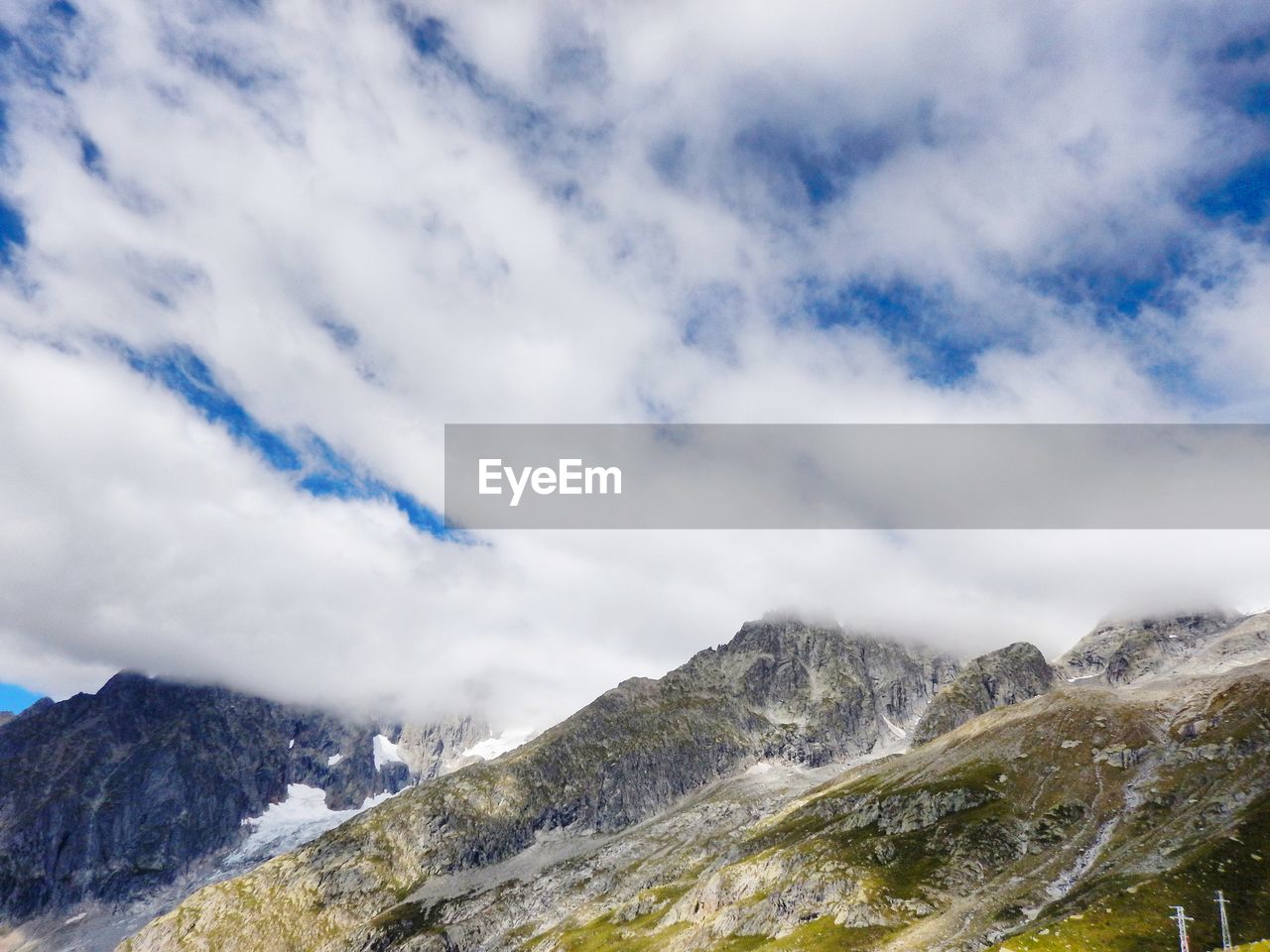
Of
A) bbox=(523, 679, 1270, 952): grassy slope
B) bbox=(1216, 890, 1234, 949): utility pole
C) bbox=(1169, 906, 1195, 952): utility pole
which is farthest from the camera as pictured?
bbox=(523, 679, 1270, 952): grassy slope

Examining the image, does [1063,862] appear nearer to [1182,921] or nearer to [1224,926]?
[1224,926]

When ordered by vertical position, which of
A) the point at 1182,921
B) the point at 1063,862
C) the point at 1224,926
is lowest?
the point at 1063,862

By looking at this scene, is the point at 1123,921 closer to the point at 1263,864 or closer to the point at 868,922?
the point at 1263,864

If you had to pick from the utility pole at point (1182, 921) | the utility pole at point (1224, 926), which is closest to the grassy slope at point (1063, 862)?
the utility pole at point (1224, 926)

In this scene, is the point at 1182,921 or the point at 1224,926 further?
the point at 1224,926

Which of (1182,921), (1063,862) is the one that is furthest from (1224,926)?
(1063,862)

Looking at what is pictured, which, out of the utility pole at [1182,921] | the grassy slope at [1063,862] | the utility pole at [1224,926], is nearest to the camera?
the utility pole at [1182,921]

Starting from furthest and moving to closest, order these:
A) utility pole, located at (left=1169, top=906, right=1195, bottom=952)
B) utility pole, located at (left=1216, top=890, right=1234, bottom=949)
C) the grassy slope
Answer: the grassy slope < utility pole, located at (left=1216, top=890, right=1234, bottom=949) < utility pole, located at (left=1169, top=906, right=1195, bottom=952)

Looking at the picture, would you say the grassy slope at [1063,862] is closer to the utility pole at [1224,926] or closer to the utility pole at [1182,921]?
the utility pole at [1224,926]

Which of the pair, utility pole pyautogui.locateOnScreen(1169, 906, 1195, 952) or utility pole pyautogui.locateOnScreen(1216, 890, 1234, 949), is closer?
utility pole pyautogui.locateOnScreen(1169, 906, 1195, 952)

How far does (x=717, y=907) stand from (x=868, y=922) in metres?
59.1

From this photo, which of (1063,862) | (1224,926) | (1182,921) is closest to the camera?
Result: (1182,921)

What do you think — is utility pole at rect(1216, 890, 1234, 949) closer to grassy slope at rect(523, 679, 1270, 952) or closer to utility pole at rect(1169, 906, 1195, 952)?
grassy slope at rect(523, 679, 1270, 952)

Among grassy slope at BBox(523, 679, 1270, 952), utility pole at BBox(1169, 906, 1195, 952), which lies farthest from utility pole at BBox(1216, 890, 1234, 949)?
utility pole at BBox(1169, 906, 1195, 952)
